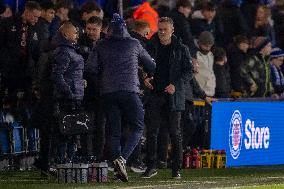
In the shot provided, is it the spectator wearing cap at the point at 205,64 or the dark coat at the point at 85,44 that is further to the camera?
the spectator wearing cap at the point at 205,64

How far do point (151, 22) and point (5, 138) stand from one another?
3823mm

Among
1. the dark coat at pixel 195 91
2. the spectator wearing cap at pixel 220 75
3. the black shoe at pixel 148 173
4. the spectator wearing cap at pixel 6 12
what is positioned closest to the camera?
the black shoe at pixel 148 173

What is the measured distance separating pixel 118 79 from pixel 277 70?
8586mm

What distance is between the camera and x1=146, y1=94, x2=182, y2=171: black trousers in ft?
57.9

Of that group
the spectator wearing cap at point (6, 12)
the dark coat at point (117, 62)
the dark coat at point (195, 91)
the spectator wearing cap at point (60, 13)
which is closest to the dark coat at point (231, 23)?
the dark coat at point (195, 91)

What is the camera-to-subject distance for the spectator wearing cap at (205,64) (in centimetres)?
2156

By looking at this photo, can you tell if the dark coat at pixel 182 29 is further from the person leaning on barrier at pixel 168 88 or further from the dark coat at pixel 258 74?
the person leaning on barrier at pixel 168 88

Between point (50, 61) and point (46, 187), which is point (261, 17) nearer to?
point (50, 61)

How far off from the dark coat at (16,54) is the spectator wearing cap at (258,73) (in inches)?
222

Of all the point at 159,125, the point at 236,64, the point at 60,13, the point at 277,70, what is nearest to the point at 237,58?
the point at 236,64

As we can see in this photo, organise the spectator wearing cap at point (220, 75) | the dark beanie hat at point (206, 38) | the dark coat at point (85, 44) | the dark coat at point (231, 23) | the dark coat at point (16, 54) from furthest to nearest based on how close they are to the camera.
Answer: the dark coat at point (231, 23) < the spectator wearing cap at point (220, 75) < the dark beanie hat at point (206, 38) < the dark coat at point (16, 54) < the dark coat at point (85, 44)

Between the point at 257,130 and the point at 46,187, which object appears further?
the point at 257,130

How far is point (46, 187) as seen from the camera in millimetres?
15672

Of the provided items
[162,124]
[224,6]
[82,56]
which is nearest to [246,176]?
[162,124]
